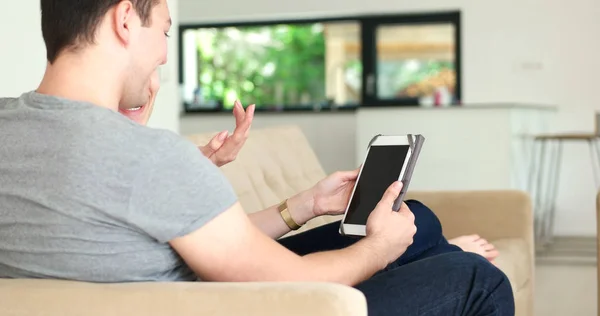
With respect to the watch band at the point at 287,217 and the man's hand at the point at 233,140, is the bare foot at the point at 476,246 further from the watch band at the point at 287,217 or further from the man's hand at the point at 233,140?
the man's hand at the point at 233,140

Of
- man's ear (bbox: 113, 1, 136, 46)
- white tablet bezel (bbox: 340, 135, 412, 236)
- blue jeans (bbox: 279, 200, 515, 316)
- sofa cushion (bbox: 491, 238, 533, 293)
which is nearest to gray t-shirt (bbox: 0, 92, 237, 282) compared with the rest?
man's ear (bbox: 113, 1, 136, 46)

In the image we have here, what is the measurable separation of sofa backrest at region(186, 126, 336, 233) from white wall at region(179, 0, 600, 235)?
4.56m

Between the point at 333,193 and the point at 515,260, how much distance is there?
3.03 feet

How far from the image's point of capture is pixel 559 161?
716cm

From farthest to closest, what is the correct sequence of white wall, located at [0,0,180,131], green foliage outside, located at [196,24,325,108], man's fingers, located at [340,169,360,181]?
green foliage outside, located at [196,24,325,108] → white wall, located at [0,0,180,131] → man's fingers, located at [340,169,360,181]

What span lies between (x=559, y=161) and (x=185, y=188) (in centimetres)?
637

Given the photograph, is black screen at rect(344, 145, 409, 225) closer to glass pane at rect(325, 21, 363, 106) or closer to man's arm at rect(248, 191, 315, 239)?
man's arm at rect(248, 191, 315, 239)

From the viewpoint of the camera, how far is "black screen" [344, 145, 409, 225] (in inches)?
65.4

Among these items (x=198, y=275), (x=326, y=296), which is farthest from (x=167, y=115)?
(x=326, y=296)

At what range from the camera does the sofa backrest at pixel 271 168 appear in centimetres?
248

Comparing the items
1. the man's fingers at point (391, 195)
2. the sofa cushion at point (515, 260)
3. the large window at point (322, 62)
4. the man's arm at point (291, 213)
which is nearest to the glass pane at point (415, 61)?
the large window at point (322, 62)

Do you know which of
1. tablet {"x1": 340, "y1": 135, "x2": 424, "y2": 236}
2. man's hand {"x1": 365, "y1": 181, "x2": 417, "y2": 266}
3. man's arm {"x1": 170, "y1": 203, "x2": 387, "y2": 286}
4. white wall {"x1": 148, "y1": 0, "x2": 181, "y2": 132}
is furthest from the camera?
white wall {"x1": 148, "y1": 0, "x2": 181, "y2": 132}

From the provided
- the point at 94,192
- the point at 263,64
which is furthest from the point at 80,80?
the point at 263,64

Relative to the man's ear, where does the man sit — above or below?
below
